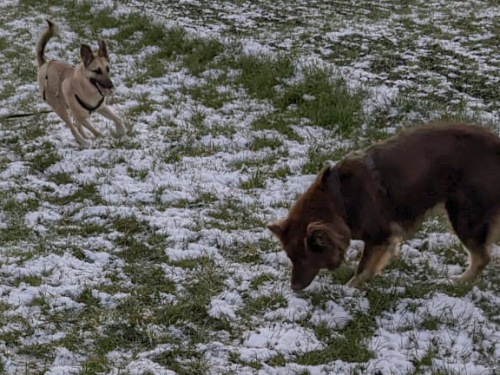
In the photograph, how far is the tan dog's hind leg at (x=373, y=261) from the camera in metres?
3.85

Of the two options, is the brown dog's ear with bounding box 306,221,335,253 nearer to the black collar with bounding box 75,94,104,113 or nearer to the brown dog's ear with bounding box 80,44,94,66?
the black collar with bounding box 75,94,104,113

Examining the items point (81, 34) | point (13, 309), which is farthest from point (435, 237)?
point (81, 34)

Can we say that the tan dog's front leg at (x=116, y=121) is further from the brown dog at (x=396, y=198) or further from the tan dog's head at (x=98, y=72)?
the brown dog at (x=396, y=198)

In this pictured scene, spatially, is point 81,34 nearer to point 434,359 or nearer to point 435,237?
point 435,237

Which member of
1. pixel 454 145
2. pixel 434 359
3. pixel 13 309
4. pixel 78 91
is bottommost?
pixel 13 309

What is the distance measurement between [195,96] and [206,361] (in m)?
5.26

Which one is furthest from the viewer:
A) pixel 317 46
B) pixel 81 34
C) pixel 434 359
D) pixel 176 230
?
pixel 81 34

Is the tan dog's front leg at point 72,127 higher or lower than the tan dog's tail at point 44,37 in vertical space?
lower

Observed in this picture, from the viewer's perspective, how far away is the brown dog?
3.66 meters

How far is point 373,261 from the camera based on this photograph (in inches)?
152

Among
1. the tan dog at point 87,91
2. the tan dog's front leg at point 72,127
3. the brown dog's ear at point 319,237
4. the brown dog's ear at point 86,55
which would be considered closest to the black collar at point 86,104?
the tan dog at point 87,91

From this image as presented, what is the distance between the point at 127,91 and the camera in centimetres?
823

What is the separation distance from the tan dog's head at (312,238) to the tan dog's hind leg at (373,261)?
300 mm

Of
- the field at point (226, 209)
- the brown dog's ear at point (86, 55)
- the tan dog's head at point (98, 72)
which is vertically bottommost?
the field at point (226, 209)
